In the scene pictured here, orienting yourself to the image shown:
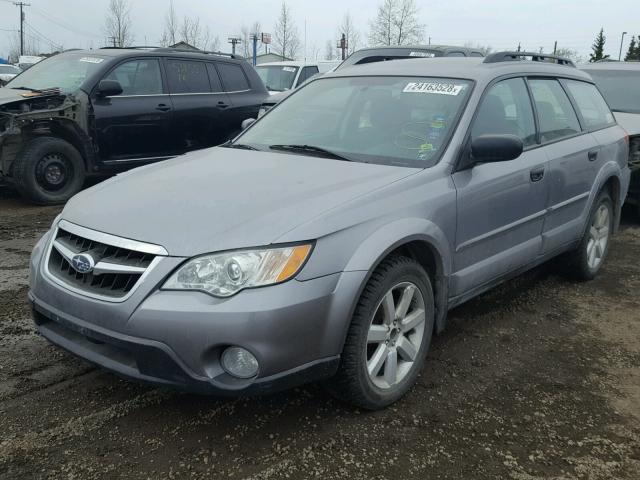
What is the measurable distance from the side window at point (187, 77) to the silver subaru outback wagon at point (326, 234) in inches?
155

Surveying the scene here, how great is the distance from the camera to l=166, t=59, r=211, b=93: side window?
7.84 m

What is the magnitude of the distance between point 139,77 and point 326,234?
5.77m

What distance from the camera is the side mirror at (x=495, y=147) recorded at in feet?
10.7

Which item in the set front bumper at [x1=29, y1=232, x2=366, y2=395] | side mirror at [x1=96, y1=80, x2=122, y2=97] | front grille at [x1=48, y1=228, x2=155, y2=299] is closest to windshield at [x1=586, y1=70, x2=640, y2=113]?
side mirror at [x1=96, y1=80, x2=122, y2=97]

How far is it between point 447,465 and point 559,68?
3.33m

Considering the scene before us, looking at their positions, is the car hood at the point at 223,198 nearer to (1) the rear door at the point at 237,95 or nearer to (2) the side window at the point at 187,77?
(2) the side window at the point at 187,77

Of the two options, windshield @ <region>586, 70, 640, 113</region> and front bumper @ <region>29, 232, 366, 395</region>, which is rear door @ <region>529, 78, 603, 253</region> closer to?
front bumper @ <region>29, 232, 366, 395</region>

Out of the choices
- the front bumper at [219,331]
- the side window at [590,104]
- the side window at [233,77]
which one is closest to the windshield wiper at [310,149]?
the front bumper at [219,331]

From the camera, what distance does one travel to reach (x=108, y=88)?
277 inches

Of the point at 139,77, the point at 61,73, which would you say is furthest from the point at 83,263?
the point at 61,73

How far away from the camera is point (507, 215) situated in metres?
3.70

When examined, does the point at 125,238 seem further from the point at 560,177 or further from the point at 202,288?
the point at 560,177

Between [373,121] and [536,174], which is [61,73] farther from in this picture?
[536,174]

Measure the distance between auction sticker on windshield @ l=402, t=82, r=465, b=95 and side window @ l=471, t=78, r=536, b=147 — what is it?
178 mm
